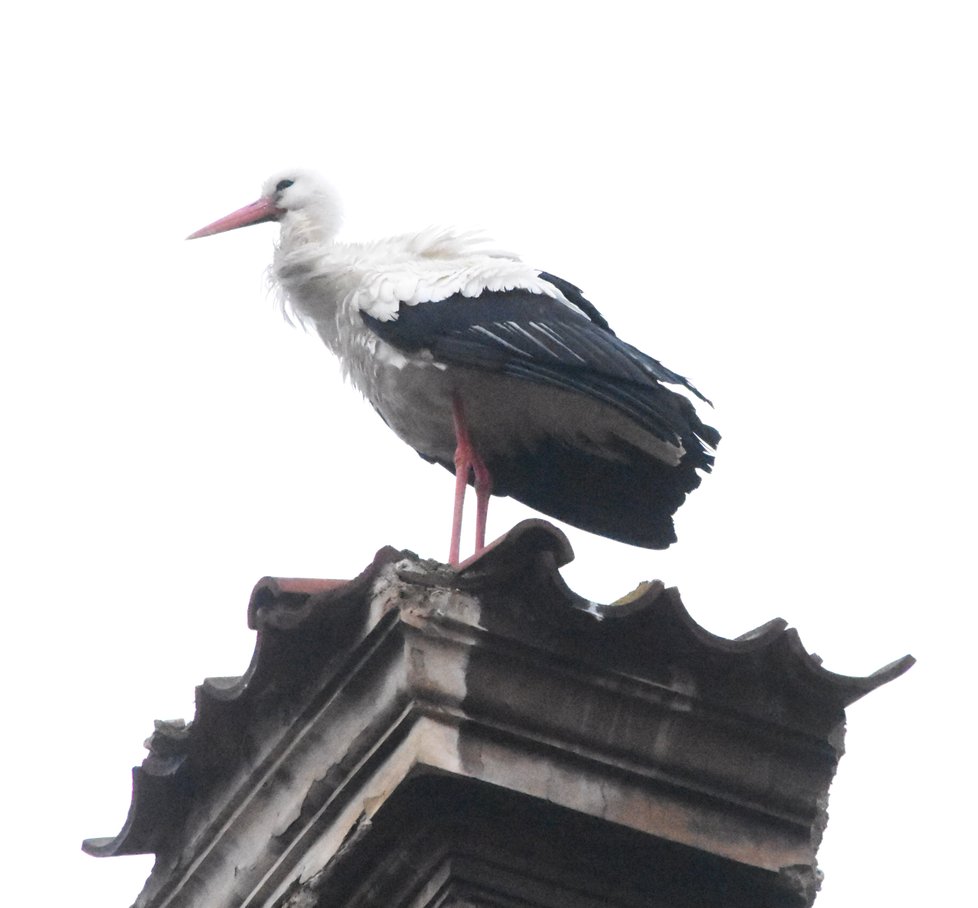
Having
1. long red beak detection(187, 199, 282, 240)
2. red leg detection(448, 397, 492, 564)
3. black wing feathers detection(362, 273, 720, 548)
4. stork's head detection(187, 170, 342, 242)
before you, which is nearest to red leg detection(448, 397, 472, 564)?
red leg detection(448, 397, 492, 564)

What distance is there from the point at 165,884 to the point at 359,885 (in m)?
0.89

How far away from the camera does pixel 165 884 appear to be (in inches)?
244

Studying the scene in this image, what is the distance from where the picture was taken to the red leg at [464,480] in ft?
26.4

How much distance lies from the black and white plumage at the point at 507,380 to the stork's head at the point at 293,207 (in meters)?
0.68

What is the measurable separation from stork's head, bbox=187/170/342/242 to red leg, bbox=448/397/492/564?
5.48 ft

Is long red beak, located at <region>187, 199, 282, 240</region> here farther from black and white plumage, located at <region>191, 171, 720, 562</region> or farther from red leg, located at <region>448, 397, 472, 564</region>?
red leg, located at <region>448, 397, 472, 564</region>

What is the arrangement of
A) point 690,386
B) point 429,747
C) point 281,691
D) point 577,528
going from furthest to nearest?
point 577,528
point 690,386
point 281,691
point 429,747

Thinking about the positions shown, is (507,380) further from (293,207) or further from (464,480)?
(293,207)

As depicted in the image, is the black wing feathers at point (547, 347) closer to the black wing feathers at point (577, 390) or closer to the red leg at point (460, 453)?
the black wing feathers at point (577, 390)

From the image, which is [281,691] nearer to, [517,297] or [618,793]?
[618,793]

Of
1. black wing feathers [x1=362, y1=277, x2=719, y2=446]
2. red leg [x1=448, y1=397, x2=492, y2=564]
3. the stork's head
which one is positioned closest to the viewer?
black wing feathers [x1=362, y1=277, x2=719, y2=446]

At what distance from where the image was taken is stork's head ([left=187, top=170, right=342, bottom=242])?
32.1 feet

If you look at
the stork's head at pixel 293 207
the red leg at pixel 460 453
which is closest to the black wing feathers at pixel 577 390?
the red leg at pixel 460 453

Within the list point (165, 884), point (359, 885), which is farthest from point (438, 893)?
point (165, 884)
